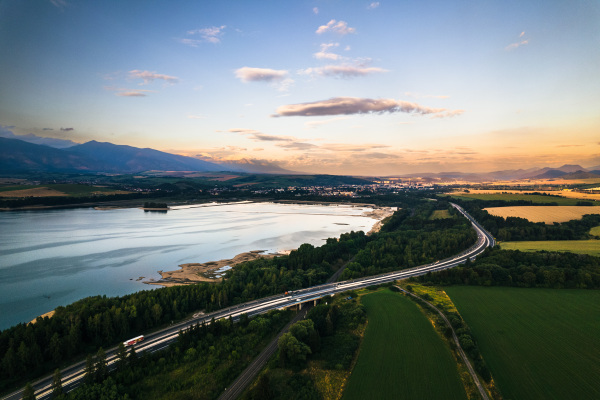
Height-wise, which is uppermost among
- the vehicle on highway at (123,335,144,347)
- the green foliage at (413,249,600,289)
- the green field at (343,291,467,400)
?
the green foliage at (413,249,600,289)

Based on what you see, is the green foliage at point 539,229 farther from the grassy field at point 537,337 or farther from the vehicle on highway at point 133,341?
the vehicle on highway at point 133,341

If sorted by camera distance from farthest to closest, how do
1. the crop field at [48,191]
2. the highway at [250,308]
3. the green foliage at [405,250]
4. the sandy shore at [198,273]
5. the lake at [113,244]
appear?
the crop field at [48,191], the green foliage at [405,250], the sandy shore at [198,273], the lake at [113,244], the highway at [250,308]

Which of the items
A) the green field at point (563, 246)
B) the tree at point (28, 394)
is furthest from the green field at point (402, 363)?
the green field at point (563, 246)

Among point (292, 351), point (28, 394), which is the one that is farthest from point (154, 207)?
point (292, 351)

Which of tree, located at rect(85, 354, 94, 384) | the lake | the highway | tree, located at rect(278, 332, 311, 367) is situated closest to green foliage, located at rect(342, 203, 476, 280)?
the highway

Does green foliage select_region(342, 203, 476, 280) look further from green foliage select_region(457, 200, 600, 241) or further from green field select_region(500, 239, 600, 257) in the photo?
green field select_region(500, 239, 600, 257)

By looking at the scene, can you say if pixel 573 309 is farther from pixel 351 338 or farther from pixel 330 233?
pixel 330 233

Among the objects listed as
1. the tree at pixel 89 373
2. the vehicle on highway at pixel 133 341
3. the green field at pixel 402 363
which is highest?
the tree at pixel 89 373

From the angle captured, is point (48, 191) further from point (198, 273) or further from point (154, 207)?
point (198, 273)
